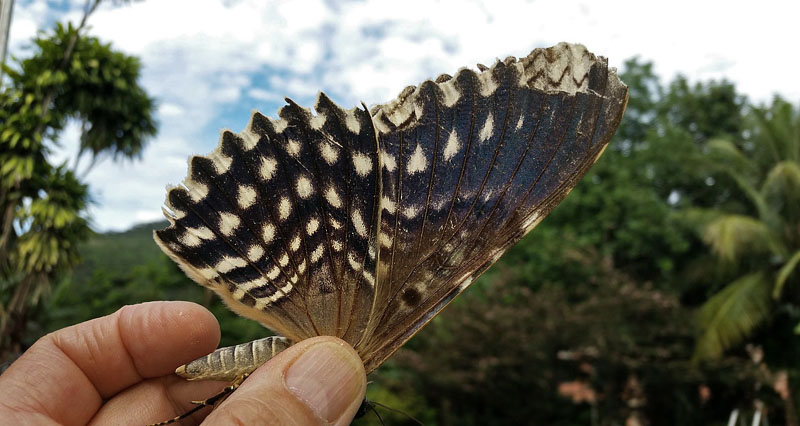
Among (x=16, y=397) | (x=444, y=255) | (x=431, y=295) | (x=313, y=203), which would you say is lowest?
(x=16, y=397)

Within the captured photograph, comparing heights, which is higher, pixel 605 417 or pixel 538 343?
pixel 538 343

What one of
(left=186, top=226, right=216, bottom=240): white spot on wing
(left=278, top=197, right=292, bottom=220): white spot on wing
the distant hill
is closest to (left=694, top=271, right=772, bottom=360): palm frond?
(left=278, top=197, right=292, bottom=220): white spot on wing

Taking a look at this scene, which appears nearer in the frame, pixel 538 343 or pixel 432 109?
pixel 432 109

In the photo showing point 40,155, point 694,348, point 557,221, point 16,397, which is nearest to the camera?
point 16,397

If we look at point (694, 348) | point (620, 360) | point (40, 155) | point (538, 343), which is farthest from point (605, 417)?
point (40, 155)

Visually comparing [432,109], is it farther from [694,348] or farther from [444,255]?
[694,348]

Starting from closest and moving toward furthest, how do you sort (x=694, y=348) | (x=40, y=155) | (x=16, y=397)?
(x=16, y=397)
(x=40, y=155)
(x=694, y=348)

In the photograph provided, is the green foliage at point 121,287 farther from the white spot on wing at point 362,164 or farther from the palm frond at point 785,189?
the palm frond at point 785,189
